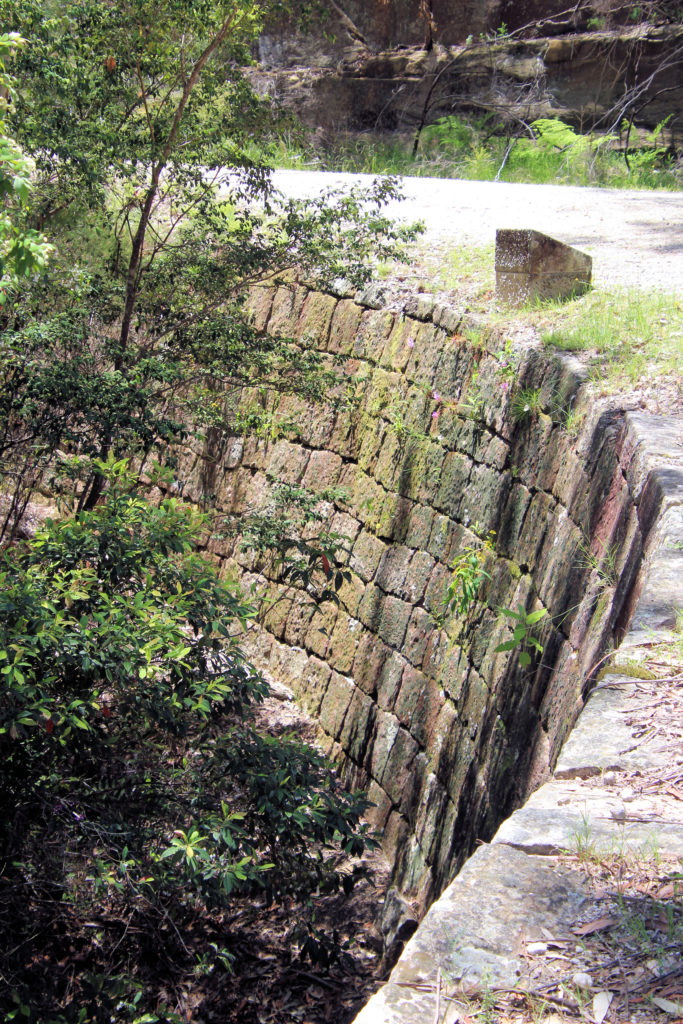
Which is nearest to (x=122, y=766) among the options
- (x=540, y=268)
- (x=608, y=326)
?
(x=608, y=326)


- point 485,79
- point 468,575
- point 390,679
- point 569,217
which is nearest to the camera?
point 468,575

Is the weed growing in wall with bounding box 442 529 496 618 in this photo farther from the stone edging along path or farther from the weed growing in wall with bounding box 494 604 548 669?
the stone edging along path

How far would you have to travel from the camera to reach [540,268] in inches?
218

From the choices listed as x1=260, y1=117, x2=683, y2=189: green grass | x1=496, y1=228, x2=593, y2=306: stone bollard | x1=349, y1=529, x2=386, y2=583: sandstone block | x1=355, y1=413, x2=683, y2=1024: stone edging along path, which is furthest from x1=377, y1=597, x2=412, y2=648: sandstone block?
x1=260, y1=117, x2=683, y2=189: green grass

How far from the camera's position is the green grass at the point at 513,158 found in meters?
10.5

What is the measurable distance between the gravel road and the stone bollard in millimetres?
226

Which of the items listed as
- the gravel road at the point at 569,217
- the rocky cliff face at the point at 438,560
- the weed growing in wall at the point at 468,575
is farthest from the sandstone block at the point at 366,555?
the gravel road at the point at 569,217

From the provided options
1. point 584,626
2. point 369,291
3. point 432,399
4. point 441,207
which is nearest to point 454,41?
point 441,207

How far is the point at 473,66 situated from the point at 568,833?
13097 mm

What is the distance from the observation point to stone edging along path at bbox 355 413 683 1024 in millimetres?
1760

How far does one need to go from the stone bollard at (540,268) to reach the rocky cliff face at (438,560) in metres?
0.41

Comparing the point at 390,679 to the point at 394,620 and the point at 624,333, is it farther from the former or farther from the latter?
the point at 624,333

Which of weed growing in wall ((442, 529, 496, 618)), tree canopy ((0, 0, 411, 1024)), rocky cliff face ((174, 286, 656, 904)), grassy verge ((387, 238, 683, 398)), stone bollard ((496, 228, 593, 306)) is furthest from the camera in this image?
stone bollard ((496, 228, 593, 306))

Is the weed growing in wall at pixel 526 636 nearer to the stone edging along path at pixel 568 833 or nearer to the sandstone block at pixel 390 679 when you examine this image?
the stone edging along path at pixel 568 833
